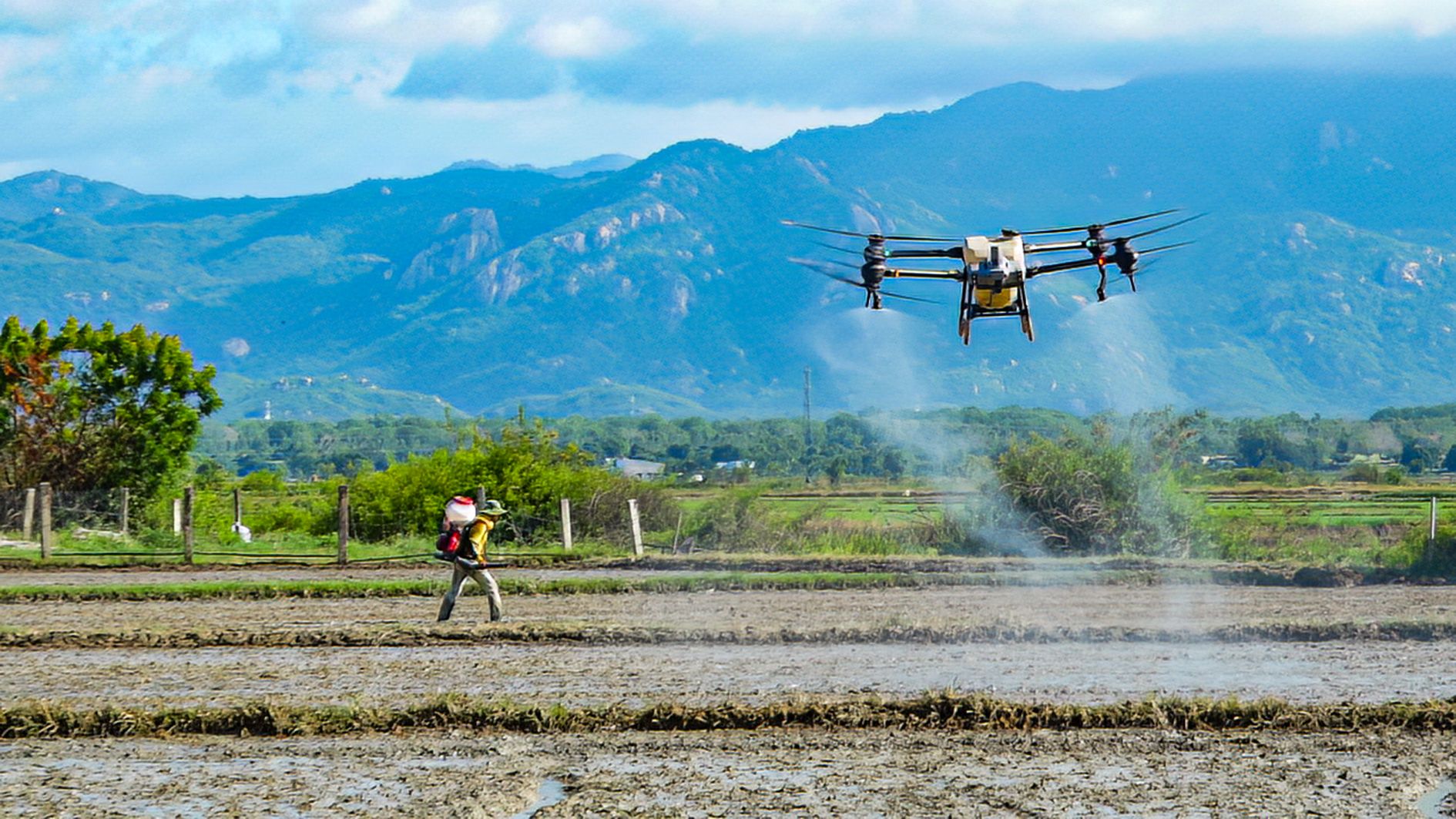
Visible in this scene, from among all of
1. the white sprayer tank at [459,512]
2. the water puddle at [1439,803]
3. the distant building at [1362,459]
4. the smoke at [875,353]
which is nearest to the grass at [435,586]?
the smoke at [875,353]

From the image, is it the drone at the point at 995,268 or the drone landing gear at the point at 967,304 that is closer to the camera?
the drone at the point at 995,268

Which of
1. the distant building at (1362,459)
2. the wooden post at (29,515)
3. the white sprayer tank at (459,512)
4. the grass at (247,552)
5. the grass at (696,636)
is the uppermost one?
the distant building at (1362,459)

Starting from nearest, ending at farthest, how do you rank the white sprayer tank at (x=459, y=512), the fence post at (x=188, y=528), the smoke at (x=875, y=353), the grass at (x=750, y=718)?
the grass at (x=750, y=718)
the white sprayer tank at (x=459, y=512)
the smoke at (x=875, y=353)
the fence post at (x=188, y=528)

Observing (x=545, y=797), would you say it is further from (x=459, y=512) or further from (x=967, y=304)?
(x=459, y=512)

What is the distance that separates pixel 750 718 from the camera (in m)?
16.8

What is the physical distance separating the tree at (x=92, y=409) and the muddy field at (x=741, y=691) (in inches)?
658

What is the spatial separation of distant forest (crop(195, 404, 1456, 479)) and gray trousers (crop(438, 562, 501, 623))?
17304 mm

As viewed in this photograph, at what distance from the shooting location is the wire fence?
3694 cm

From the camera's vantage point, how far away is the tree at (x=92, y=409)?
143 ft

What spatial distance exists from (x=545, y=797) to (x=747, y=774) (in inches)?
72.0

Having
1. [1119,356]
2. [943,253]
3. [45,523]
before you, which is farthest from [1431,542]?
[1119,356]

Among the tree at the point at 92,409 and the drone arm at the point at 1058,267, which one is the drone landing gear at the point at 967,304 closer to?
the drone arm at the point at 1058,267

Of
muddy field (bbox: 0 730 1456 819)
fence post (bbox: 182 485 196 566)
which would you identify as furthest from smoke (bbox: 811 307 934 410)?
fence post (bbox: 182 485 196 566)

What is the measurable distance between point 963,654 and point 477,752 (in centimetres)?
792
